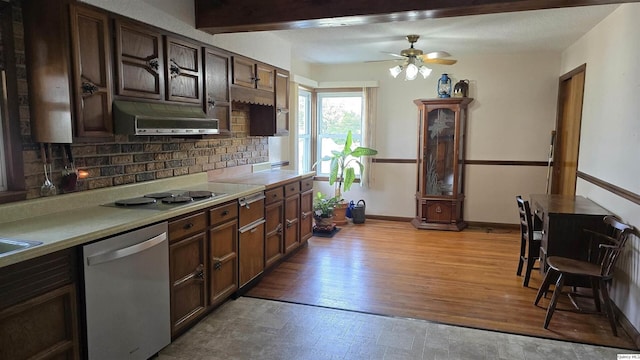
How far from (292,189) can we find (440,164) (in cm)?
255

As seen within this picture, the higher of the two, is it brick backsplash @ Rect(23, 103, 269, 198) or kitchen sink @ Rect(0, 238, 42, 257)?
brick backsplash @ Rect(23, 103, 269, 198)

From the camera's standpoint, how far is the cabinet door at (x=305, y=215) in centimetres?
465

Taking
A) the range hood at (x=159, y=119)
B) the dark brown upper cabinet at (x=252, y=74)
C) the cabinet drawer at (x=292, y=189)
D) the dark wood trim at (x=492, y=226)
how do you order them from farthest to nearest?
the dark wood trim at (x=492, y=226) < the cabinet drawer at (x=292, y=189) < the dark brown upper cabinet at (x=252, y=74) < the range hood at (x=159, y=119)

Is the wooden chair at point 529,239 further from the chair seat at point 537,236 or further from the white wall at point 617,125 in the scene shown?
the white wall at point 617,125

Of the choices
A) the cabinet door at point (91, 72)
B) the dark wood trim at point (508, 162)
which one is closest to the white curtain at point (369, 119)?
the dark wood trim at point (508, 162)

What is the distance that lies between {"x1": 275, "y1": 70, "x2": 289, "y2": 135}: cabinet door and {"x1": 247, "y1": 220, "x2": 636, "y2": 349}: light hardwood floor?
1420mm

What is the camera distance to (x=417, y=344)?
8.80 ft

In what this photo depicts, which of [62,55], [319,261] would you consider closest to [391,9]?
[62,55]

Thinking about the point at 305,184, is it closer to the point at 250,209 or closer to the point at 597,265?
the point at 250,209

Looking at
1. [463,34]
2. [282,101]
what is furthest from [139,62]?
[463,34]

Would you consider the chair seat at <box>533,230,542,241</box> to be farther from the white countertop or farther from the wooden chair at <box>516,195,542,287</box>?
the white countertop

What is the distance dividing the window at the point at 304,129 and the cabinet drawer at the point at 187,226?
11.6ft

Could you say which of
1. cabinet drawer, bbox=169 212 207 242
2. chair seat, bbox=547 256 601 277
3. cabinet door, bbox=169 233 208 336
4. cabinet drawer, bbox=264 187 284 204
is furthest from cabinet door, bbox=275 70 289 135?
chair seat, bbox=547 256 601 277

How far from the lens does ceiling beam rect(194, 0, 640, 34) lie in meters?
2.75
